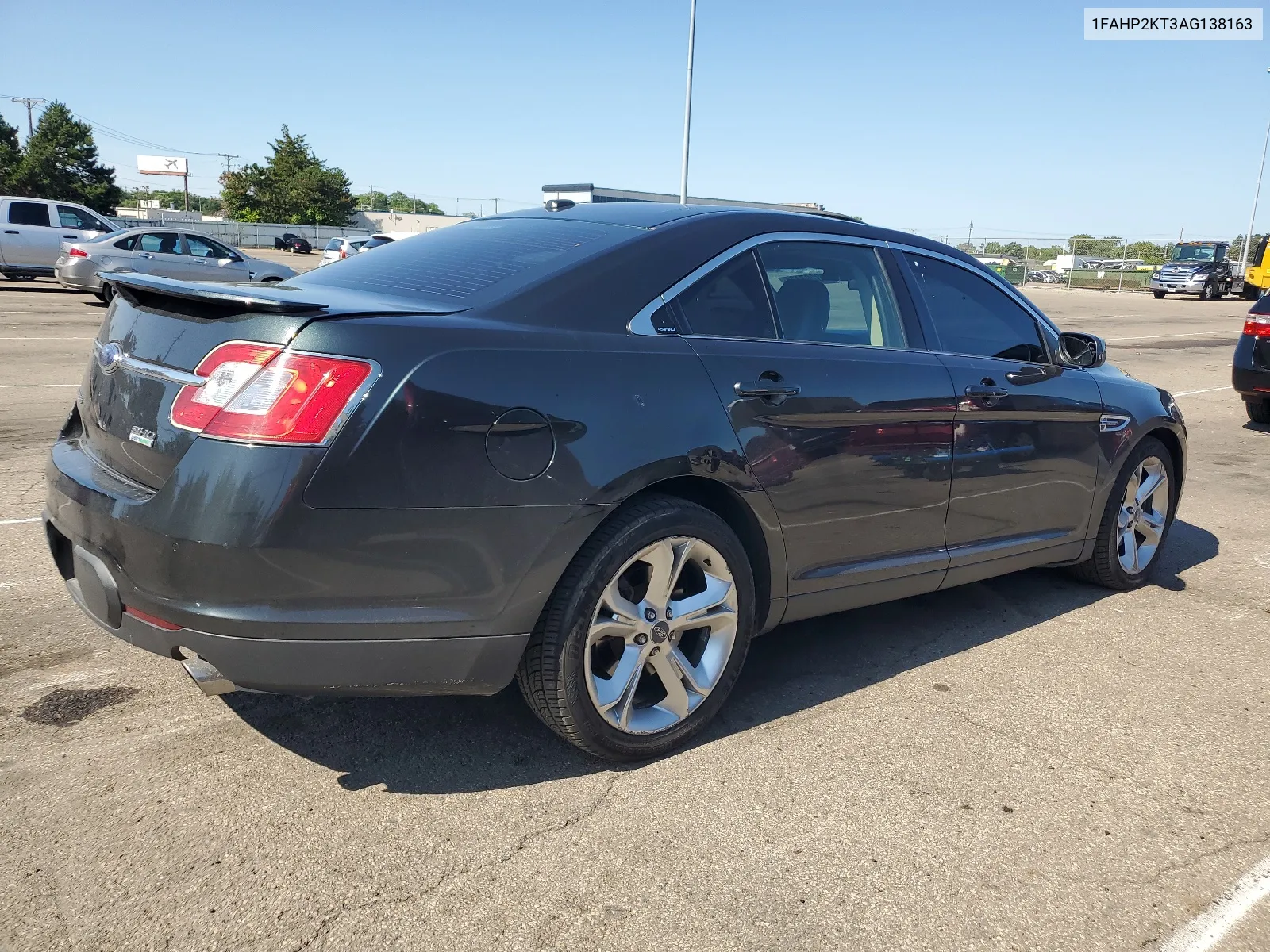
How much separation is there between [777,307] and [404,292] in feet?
4.13

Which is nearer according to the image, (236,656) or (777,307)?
(236,656)

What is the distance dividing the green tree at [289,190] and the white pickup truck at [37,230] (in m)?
61.7

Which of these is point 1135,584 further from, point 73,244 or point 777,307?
point 73,244

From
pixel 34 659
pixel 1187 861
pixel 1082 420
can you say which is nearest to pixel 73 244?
pixel 34 659

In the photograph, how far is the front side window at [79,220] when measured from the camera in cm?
2231

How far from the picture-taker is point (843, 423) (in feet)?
11.7

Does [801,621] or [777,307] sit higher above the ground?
[777,307]

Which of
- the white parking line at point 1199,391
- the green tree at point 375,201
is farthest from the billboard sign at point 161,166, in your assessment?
the white parking line at point 1199,391

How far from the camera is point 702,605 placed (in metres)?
3.27

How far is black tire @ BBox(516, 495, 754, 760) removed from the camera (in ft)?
9.66

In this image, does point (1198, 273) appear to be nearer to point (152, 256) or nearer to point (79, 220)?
point (152, 256)

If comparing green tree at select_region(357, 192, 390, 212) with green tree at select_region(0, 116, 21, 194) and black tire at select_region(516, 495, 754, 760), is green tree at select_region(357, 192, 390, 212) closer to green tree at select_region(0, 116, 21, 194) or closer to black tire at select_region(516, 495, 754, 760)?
green tree at select_region(0, 116, 21, 194)

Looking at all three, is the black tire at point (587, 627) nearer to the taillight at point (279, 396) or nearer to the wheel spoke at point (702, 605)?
the wheel spoke at point (702, 605)

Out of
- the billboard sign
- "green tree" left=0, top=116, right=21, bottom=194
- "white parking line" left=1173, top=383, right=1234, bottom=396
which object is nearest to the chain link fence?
"white parking line" left=1173, top=383, right=1234, bottom=396
